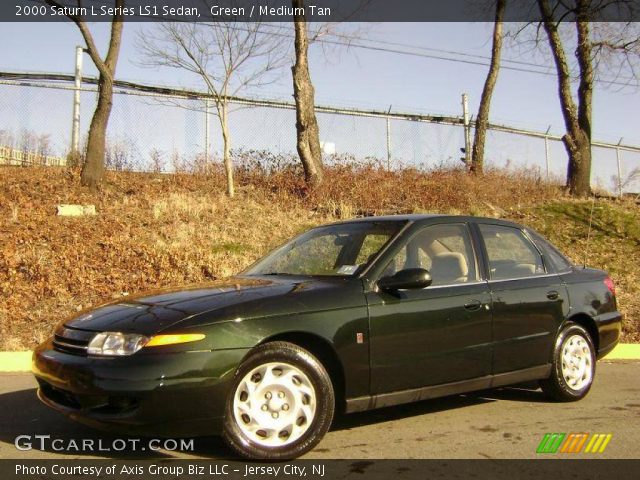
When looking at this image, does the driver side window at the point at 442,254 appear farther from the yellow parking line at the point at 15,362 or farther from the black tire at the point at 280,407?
the yellow parking line at the point at 15,362

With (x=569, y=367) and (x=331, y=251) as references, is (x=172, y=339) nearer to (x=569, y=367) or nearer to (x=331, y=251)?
(x=331, y=251)

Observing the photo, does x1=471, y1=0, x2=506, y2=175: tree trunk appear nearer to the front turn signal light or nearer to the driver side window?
the driver side window

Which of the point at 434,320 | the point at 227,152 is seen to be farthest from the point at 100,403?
the point at 227,152

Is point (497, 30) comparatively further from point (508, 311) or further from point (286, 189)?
point (508, 311)

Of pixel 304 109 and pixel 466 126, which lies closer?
pixel 304 109

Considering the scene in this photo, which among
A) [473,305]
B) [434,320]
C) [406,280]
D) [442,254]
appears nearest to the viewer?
[406,280]

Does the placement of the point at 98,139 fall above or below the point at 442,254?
above

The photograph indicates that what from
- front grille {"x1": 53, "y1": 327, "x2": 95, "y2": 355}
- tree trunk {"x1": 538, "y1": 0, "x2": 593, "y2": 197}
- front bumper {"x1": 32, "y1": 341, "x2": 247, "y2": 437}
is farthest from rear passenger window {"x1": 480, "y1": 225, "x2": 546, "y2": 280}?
tree trunk {"x1": 538, "y1": 0, "x2": 593, "y2": 197}

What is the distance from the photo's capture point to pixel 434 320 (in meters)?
4.56

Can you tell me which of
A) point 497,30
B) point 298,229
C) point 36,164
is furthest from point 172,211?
point 497,30

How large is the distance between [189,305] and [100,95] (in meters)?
11.1

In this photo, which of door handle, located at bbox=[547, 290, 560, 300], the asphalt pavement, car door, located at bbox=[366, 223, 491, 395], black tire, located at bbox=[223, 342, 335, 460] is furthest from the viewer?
door handle, located at bbox=[547, 290, 560, 300]

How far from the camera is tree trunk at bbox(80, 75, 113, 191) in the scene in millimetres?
13328

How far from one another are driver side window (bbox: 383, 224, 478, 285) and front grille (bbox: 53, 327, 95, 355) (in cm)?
214
